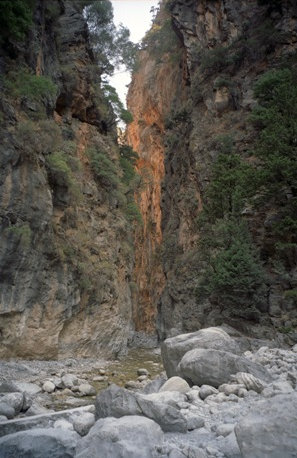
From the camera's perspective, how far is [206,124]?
2370 cm

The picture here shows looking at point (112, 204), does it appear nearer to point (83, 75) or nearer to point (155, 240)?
point (83, 75)

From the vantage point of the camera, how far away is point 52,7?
656 inches

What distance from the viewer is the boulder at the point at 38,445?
3824 mm

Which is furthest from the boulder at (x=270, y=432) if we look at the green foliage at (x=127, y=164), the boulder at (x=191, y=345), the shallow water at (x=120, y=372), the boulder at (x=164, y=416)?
the green foliage at (x=127, y=164)

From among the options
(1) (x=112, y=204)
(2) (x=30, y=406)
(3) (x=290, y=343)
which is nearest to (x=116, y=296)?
(1) (x=112, y=204)

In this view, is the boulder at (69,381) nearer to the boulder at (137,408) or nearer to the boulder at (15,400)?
the boulder at (15,400)

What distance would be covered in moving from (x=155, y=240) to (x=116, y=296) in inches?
687

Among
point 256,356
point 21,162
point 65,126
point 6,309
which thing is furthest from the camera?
point 65,126

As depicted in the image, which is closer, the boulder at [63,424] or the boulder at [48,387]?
the boulder at [63,424]

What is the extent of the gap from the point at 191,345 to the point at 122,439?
4215 mm

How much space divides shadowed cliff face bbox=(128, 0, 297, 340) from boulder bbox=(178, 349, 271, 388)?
6643 millimetres

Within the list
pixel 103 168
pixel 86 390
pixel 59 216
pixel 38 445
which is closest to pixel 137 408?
pixel 38 445

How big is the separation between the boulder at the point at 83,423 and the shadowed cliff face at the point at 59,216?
6704 millimetres

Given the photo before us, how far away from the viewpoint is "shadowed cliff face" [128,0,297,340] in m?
15.9
